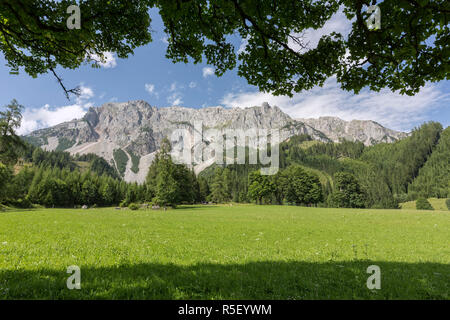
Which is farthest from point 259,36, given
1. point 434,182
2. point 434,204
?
point 434,182

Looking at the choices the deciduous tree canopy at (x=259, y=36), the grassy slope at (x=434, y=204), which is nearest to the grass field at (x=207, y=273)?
the deciduous tree canopy at (x=259, y=36)

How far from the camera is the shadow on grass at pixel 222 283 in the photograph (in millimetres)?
4656

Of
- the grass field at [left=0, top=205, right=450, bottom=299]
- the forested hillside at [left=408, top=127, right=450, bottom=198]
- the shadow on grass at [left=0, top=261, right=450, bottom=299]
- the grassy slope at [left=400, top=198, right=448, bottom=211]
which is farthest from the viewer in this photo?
the forested hillside at [left=408, top=127, right=450, bottom=198]

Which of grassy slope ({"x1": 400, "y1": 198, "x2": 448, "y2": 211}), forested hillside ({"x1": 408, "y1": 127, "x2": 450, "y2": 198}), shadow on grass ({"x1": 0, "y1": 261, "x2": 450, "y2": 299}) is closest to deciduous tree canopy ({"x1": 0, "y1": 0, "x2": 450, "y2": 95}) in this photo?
shadow on grass ({"x1": 0, "y1": 261, "x2": 450, "y2": 299})

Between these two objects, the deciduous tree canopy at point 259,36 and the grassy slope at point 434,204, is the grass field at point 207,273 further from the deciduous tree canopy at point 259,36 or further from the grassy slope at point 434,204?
the grassy slope at point 434,204

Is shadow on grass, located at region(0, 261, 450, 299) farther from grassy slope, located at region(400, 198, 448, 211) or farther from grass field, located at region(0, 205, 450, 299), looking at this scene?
grassy slope, located at region(400, 198, 448, 211)

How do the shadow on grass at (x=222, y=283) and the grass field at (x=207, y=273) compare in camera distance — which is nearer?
the shadow on grass at (x=222, y=283)

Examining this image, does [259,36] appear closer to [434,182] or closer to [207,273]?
[207,273]

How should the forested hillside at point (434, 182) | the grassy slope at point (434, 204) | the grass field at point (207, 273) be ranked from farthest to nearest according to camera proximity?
the forested hillside at point (434, 182), the grassy slope at point (434, 204), the grass field at point (207, 273)

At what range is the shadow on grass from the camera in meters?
4.66

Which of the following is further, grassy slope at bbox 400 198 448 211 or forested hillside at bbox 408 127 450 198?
forested hillside at bbox 408 127 450 198

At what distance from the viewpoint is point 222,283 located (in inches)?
211

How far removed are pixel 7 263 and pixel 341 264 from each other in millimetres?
11710
